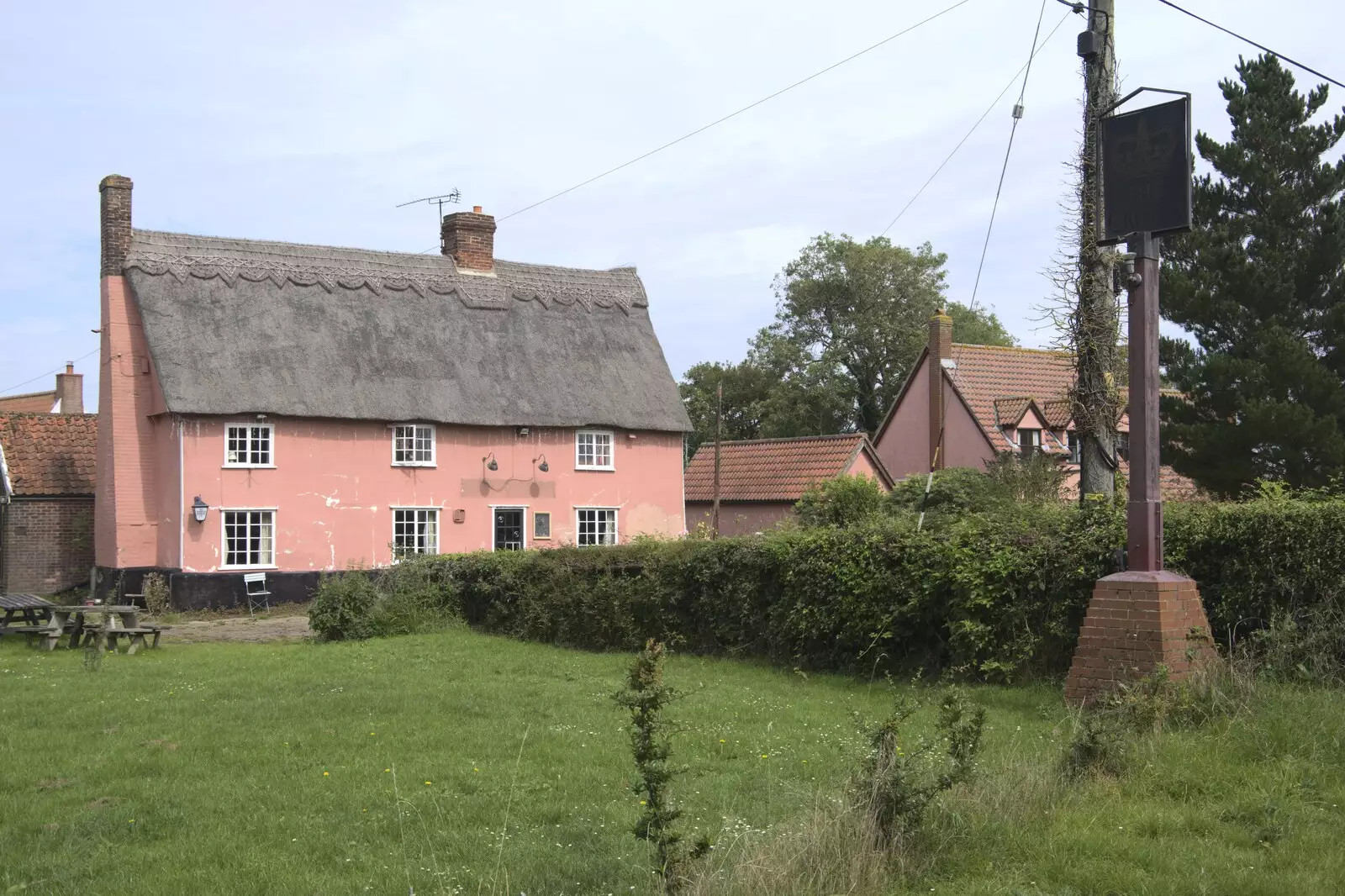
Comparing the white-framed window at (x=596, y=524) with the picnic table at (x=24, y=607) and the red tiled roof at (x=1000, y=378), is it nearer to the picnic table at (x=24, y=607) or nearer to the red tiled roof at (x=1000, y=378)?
the red tiled roof at (x=1000, y=378)

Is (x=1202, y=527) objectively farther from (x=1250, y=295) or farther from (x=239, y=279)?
(x=239, y=279)

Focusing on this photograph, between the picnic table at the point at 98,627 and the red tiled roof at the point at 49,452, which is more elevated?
the red tiled roof at the point at 49,452

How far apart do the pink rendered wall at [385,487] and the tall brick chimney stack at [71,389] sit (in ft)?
82.9

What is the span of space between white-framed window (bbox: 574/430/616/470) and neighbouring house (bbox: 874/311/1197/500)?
30.8ft

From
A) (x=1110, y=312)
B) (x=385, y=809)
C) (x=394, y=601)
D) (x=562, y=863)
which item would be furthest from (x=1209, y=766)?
(x=394, y=601)

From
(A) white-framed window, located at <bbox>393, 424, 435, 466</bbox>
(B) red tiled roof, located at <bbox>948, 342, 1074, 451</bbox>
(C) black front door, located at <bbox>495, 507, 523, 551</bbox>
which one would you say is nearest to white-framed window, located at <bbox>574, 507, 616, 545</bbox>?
(C) black front door, located at <bbox>495, 507, 523, 551</bbox>

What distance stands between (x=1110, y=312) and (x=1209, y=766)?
7708mm

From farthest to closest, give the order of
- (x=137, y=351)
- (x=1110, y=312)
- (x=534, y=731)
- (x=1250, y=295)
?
(x=137, y=351), (x=1250, y=295), (x=1110, y=312), (x=534, y=731)

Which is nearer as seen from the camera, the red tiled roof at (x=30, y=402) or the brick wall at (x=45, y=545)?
the brick wall at (x=45, y=545)

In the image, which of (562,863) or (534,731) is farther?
(534,731)

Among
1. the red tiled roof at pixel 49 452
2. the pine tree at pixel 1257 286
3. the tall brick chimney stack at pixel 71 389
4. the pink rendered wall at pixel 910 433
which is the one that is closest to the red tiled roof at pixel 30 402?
the tall brick chimney stack at pixel 71 389

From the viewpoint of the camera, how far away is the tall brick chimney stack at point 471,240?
3634 centimetres

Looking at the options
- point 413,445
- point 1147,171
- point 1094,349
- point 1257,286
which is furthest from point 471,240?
point 1147,171

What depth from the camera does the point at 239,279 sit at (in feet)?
106
